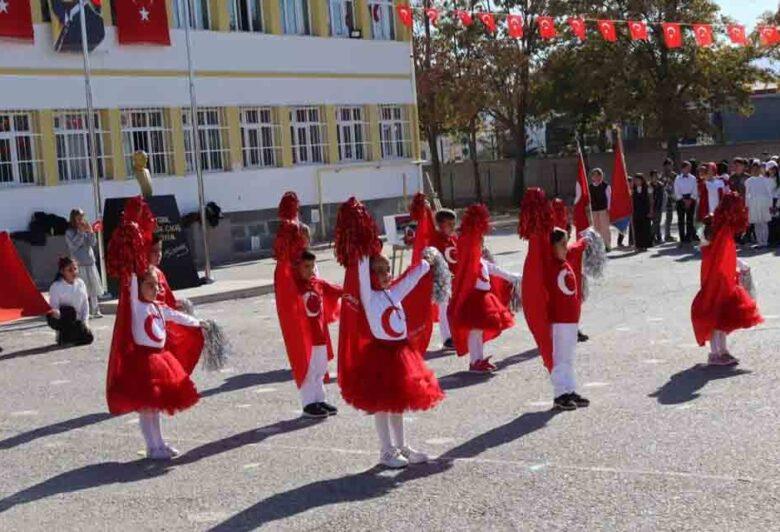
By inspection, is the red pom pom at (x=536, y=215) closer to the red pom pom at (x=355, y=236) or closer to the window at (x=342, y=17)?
the red pom pom at (x=355, y=236)

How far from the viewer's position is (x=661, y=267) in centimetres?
2222

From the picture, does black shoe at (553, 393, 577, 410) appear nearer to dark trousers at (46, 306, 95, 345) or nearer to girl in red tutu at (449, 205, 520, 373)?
girl in red tutu at (449, 205, 520, 373)

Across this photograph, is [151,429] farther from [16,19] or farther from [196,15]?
[196,15]

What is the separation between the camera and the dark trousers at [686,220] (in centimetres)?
2602

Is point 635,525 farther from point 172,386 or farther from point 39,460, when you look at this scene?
point 39,460

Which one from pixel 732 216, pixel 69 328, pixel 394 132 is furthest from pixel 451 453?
pixel 394 132

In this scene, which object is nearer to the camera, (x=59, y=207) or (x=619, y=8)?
(x=59, y=207)

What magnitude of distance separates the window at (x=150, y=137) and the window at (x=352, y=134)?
6.06 meters

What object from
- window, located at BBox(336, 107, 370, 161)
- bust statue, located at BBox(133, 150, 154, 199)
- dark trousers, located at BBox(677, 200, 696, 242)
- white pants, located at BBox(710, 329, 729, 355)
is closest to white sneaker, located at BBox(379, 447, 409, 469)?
white pants, located at BBox(710, 329, 729, 355)

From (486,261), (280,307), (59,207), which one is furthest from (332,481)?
(59,207)

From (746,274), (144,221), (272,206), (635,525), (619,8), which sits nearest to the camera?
(635,525)

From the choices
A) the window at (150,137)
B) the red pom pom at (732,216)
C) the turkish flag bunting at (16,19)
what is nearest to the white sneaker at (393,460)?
the red pom pom at (732,216)

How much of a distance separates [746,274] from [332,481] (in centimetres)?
552

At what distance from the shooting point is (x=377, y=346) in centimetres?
882
